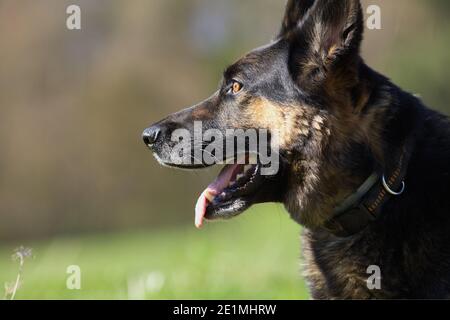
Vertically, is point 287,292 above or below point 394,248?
below

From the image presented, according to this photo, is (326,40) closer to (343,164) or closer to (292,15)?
(292,15)

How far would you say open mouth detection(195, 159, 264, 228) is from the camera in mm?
3975

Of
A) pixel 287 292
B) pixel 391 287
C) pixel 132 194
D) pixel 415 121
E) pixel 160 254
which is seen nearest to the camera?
pixel 391 287

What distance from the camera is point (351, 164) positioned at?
12.4 ft

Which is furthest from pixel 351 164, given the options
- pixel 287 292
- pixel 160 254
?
pixel 160 254

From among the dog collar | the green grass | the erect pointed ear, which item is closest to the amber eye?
the erect pointed ear

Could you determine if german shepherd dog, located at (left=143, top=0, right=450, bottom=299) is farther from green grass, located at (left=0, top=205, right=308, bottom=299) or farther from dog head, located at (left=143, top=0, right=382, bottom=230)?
green grass, located at (left=0, top=205, right=308, bottom=299)

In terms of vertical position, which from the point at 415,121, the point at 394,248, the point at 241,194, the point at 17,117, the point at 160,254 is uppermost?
the point at 17,117

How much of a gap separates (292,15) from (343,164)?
42.3 inches

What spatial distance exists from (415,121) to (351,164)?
0.45m

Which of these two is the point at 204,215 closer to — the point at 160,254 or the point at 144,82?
the point at 160,254

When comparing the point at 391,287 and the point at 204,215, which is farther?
the point at 204,215

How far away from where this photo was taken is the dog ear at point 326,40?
12.3ft

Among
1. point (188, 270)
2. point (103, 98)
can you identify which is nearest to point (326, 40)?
point (188, 270)
